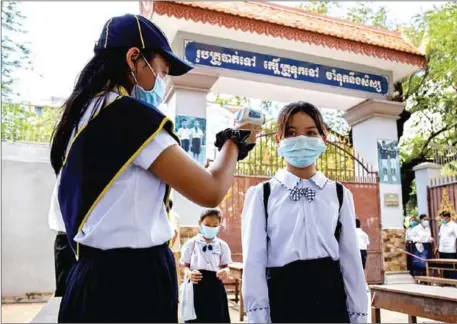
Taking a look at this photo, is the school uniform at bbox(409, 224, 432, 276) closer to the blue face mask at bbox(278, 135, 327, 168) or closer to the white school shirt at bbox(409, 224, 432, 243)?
the white school shirt at bbox(409, 224, 432, 243)

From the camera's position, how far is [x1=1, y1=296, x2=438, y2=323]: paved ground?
4992 mm

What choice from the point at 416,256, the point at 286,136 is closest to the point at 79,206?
the point at 286,136

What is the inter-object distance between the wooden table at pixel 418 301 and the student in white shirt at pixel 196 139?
3.65 metres

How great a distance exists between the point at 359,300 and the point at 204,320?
2.17m

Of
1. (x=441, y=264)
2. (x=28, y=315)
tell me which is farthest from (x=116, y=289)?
(x=441, y=264)

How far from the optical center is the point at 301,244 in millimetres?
1818

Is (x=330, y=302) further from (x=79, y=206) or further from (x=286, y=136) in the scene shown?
(x=79, y=206)

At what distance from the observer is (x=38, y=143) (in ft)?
22.5

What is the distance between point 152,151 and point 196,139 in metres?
5.67

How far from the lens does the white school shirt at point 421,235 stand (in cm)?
848

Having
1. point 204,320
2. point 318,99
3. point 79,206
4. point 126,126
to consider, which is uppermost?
point 318,99

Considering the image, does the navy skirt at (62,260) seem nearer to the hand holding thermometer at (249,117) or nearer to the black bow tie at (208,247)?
the black bow tie at (208,247)

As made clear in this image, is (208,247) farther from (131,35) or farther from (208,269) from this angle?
(131,35)

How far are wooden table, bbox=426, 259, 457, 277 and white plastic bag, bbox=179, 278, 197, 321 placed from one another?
201 inches
